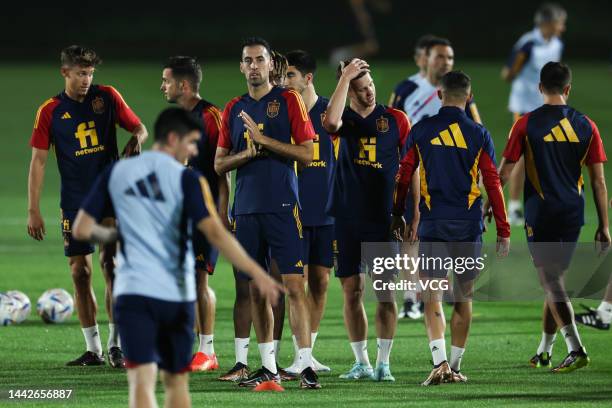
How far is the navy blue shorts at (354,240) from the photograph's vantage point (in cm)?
1012

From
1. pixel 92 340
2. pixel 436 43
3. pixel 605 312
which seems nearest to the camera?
pixel 92 340

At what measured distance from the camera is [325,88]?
31281 mm

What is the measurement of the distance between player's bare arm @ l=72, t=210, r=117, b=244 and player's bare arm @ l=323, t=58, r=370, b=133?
2.92 meters

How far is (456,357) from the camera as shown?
9.84 meters

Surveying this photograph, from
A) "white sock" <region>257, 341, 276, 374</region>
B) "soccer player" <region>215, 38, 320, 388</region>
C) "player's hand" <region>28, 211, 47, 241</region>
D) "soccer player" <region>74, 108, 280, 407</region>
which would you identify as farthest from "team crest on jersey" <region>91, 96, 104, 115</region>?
"soccer player" <region>74, 108, 280, 407</region>

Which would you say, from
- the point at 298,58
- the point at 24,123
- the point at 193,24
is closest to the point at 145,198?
the point at 298,58

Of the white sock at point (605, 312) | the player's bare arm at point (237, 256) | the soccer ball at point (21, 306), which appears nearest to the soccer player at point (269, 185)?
the player's bare arm at point (237, 256)

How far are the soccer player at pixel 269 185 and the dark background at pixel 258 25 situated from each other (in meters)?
27.7

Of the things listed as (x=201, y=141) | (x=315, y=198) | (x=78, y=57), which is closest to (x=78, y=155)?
(x=78, y=57)

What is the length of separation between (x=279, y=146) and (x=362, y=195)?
3.27 feet

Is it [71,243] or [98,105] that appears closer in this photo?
[71,243]

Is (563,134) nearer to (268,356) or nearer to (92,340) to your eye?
(268,356)

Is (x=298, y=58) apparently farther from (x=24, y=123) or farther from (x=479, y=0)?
(x=479, y=0)

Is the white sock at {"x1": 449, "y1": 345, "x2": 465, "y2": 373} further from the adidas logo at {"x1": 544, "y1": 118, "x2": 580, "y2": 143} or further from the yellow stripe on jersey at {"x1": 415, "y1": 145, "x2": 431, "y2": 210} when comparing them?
the adidas logo at {"x1": 544, "y1": 118, "x2": 580, "y2": 143}
